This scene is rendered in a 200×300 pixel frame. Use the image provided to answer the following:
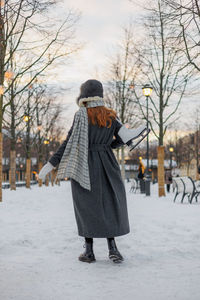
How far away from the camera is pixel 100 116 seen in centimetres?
405

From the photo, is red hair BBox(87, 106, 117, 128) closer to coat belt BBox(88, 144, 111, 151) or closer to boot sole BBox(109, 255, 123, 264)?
coat belt BBox(88, 144, 111, 151)

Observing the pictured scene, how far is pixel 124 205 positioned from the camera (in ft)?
13.1

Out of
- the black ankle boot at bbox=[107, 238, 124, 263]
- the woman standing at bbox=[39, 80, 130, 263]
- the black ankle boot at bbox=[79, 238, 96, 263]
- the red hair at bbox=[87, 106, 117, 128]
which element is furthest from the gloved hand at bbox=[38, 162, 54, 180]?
the black ankle boot at bbox=[107, 238, 124, 263]

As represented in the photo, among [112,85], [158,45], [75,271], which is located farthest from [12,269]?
[112,85]

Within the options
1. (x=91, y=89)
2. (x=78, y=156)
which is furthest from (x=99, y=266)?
(x=91, y=89)

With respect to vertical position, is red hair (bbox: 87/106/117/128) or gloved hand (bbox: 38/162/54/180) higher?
red hair (bbox: 87/106/117/128)

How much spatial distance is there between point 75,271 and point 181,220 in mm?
3965

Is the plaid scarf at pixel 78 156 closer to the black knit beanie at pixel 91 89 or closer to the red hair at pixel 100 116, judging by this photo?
the red hair at pixel 100 116

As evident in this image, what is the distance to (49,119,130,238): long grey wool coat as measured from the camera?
12.5ft

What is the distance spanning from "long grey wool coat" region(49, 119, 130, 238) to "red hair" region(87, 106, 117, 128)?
54mm

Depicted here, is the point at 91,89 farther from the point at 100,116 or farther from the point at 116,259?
the point at 116,259

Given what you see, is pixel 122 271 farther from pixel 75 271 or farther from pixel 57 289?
pixel 57 289

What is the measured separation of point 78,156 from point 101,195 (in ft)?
1.57

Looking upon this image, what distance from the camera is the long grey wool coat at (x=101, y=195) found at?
3820mm
